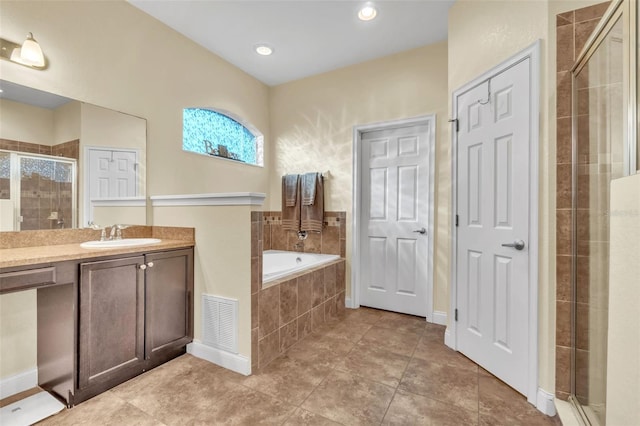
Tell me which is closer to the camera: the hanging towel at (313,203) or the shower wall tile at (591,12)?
the shower wall tile at (591,12)

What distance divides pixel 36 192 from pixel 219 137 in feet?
5.79

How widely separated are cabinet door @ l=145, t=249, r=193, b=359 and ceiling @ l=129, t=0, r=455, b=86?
2044mm

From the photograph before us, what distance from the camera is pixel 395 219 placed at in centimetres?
306

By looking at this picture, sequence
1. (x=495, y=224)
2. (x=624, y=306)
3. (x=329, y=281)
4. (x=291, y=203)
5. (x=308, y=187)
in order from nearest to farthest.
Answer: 1. (x=624, y=306)
2. (x=495, y=224)
3. (x=329, y=281)
4. (x=308, y=187)
5. (x=291, y=203)

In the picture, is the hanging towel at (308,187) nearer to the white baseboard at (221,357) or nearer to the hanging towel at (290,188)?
the hanging towel at (290,188)

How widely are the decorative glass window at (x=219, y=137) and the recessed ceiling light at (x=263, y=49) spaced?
0.82 metres

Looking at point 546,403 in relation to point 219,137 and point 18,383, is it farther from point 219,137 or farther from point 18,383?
point 219,137

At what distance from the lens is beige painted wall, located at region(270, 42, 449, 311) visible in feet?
9.22

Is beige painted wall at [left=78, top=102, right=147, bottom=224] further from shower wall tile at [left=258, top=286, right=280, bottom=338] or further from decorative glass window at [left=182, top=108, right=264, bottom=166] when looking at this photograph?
shower wall tile at [left=258, top=286, right=280, bottom=338]

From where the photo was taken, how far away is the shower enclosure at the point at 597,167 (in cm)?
115

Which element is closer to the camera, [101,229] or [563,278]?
[563,278]

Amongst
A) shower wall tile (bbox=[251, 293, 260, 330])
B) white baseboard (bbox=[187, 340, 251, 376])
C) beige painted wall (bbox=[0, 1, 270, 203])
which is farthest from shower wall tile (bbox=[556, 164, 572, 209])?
beige painted wall (bbox=[0, 1, 270, 203])

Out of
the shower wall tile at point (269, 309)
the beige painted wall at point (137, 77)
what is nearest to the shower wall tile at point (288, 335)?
the shower wall tile at point (269, 309)

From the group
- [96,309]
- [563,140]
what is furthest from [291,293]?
[563,140]
